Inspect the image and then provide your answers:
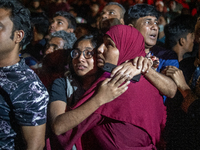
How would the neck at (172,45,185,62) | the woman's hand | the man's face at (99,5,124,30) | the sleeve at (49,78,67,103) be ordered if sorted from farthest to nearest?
the man's face at (99,5,124,30) < the neck at (172,45,185,62) < the sleeve at (49,78,67,103) < the woman's hand

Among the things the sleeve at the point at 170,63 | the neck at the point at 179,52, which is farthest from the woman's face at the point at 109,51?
the neck at the point at 179,52

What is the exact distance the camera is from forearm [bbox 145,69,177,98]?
1.56 metres

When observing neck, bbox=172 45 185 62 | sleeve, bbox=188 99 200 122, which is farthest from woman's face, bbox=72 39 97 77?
neck, bbox=172 45 185 62

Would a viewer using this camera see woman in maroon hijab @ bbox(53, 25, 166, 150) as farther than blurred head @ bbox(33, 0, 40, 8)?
No

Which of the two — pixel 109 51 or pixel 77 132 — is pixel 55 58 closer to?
pixel 109 51

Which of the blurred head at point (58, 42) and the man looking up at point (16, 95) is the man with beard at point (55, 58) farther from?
the man looking up at point (16, 95)

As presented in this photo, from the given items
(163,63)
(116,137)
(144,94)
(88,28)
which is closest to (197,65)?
(163,63)

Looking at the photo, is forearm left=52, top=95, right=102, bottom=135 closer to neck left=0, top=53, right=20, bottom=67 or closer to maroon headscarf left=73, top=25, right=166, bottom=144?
maroon headscarf left=73, top=25, right=166, bottom=144

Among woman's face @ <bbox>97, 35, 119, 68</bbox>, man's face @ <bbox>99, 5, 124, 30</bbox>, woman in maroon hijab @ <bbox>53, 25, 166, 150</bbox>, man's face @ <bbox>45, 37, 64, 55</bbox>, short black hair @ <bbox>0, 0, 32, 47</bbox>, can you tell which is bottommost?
woman in maroon hijab @ <bbox>53, 25, 166, 150</bbox>

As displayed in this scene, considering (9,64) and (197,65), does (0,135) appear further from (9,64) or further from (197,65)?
(197,65)

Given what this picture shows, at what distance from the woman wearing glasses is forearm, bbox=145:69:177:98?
0.29 meters

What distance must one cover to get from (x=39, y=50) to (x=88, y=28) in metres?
1.12

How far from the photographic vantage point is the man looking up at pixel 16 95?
1.27 m

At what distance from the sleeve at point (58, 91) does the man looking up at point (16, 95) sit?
35 centimetres
